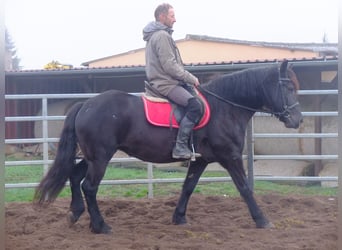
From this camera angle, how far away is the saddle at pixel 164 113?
5590mm

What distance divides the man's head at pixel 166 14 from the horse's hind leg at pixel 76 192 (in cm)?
193

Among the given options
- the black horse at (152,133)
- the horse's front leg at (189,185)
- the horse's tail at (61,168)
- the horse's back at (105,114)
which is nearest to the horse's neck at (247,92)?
the black horse at (152,133)

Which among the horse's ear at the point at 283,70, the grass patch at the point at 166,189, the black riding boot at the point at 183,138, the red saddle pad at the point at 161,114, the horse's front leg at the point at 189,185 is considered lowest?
the grass patch at the point at 166,189

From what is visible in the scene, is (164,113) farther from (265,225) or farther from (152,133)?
(265,225)

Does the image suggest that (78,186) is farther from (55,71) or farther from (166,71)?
(55,71)

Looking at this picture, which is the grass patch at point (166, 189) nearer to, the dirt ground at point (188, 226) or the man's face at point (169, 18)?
the dirt ground at point (188, 226)

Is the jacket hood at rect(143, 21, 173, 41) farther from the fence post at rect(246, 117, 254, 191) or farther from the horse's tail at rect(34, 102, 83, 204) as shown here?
the fence post at rect(246, 117, 254, 191)

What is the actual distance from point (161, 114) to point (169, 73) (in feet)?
1.57

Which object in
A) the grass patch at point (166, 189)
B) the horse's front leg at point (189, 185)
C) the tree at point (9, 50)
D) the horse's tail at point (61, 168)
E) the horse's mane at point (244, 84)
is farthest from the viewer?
the grass patch at point (166, 189)

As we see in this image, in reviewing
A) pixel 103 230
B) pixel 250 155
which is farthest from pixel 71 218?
pixel 250 155

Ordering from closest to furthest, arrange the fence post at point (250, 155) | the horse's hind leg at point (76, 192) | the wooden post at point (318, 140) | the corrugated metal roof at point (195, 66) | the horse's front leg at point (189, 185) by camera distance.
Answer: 1. the horse's hind leg at point (76, 192)
2. the horse's front leg at point (189, 185)
3. the fence post at point (250, 155)
4. the wooden post at point (318, 140)
5. the corrugated metal roof at point (195, 66)

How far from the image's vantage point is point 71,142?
18.5 feet

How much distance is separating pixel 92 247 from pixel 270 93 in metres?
2.77

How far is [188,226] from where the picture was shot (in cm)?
582
